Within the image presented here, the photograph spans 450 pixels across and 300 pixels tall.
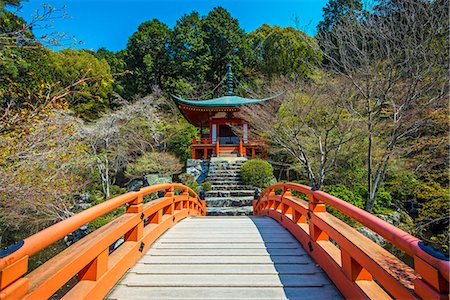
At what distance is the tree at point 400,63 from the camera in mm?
6770

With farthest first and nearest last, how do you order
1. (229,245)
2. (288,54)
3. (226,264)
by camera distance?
1. (288,54)
2. (229,245)
3. (226,264)

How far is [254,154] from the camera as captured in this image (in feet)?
45.0

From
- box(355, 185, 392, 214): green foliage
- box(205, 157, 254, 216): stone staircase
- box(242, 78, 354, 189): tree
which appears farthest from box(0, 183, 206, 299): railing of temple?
box(355, 185, 392, 214): green foliage

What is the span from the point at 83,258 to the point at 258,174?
9330 mm

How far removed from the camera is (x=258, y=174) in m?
10.5

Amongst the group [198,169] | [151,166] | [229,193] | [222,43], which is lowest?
[229,193]

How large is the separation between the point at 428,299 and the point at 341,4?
27529 mm

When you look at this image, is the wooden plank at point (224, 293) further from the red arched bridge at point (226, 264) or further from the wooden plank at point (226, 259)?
the wooden plank at point (226, 259)

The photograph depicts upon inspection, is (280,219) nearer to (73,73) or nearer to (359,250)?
(359,250)

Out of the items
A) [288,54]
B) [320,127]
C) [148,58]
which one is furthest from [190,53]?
[320,127]

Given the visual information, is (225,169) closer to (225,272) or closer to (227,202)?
(227,202)

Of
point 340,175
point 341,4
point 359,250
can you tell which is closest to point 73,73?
point 340,175

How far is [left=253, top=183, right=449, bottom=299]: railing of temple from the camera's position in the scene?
1065 millimetres

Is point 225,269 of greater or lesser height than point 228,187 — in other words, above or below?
above
